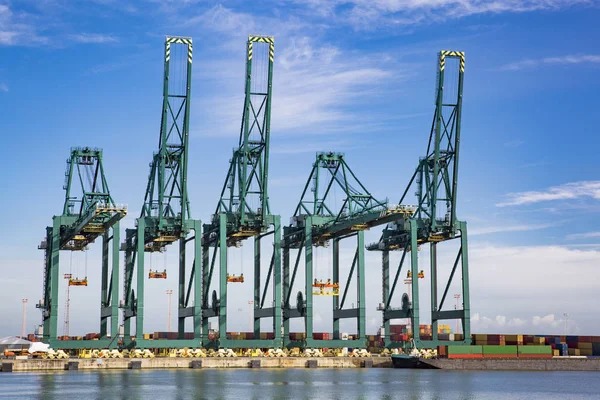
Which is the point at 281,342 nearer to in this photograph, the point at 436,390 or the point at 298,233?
the point at 298,233

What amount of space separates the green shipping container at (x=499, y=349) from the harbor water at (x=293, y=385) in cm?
605

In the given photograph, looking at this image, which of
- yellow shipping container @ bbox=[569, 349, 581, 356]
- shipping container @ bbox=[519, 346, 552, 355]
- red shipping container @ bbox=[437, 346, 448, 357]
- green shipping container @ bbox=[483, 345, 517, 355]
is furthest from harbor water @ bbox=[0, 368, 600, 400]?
yellow shipping container @ bbox=[569, 349, 581, 356]

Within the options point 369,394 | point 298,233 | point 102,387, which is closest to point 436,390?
point 369,394

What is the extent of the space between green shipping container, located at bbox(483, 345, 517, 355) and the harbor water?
605cm

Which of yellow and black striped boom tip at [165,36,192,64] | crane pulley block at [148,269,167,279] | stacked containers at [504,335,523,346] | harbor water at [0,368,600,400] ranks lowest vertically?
harbor water at [0,368,600,400]

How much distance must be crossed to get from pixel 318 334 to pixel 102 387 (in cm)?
5186

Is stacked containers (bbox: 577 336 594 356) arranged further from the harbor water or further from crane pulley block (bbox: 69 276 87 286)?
crane pulley block (bbox: 69 276 87 286)

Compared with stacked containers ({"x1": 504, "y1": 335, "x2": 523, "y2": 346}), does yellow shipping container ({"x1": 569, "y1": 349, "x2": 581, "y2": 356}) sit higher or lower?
lower

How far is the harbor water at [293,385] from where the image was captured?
177ft

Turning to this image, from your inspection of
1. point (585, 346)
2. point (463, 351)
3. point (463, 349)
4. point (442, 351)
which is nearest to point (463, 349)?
point (463, 349)

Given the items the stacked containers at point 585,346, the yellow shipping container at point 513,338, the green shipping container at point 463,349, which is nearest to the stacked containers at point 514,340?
the yellow shipping container at point 513,338

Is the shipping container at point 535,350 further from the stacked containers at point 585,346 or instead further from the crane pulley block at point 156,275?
the crane pulley block at point 156,275

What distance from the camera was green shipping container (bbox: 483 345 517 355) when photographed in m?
86.2

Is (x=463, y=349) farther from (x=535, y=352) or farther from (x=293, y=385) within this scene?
(x=293, y=385)
